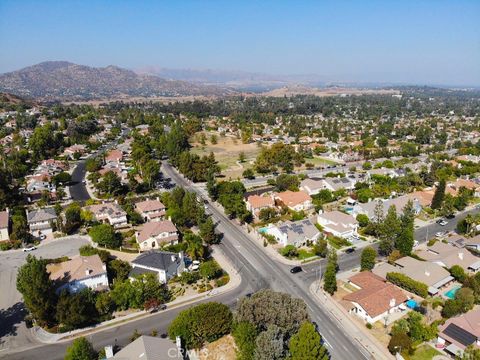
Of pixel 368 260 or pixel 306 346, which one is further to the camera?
pixel 368 260

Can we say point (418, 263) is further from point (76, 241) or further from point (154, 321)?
point (76, 241)

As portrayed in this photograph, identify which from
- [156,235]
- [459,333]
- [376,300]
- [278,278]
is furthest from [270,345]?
[156,235]

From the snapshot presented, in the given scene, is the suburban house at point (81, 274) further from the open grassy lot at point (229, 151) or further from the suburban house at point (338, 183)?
the open grassy lot at point (229, 151)

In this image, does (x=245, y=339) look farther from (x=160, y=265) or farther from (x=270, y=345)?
(x=160, y=265)

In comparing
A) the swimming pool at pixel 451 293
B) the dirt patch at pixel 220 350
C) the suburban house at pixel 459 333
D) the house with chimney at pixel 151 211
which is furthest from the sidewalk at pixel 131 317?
the swimming pool at pixel 451 293

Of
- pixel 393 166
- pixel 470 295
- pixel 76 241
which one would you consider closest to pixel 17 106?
pixel 76 241

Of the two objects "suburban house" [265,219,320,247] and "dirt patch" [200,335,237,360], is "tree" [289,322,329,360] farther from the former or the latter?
"suburban house" [265,219,320,247]
